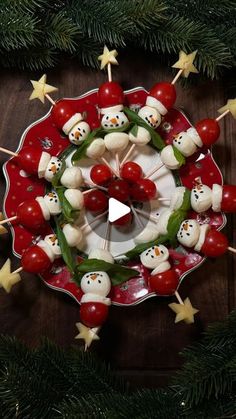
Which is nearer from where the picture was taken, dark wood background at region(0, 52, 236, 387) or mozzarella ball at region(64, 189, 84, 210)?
mozzarella ball at region(64, 189, 84, 210)

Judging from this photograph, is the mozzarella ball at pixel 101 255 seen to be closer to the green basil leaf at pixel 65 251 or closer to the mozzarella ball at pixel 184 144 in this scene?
the green basil leaf at pixel 65 251

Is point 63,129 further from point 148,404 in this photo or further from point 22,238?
point 148,404

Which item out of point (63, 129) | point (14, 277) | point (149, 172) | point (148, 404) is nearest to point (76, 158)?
point (63, 129)

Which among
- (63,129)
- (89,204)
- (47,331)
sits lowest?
(47,331)

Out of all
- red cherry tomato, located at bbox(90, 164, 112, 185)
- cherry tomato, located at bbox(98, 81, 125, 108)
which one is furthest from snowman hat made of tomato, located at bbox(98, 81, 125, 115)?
red cherry tomato, located at bbox(90, 164, 112, 185)

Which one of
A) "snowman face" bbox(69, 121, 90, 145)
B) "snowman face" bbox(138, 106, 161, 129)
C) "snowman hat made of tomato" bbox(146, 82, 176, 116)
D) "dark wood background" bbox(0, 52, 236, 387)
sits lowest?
"dark wood background" bbox(0, 52, 236, 387)

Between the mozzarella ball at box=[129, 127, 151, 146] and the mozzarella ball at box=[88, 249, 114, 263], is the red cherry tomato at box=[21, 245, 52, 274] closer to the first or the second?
the mozzarella ball at box=[88, 249, 114, 263]
